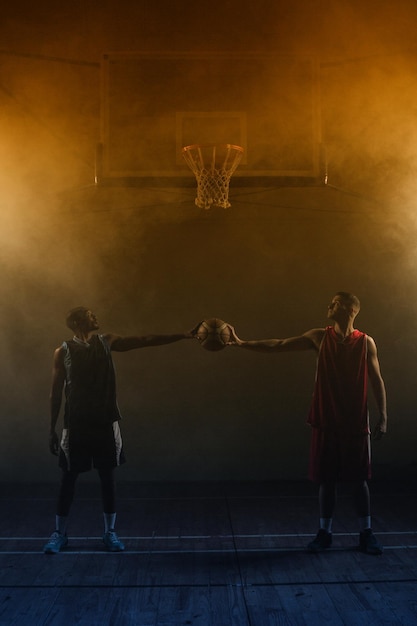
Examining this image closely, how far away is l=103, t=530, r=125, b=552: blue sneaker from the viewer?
12.6 ft

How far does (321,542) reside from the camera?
12.6 feet

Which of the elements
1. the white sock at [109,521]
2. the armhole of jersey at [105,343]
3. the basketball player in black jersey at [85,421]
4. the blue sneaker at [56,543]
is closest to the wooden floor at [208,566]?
the blue sneaker at [56,543]

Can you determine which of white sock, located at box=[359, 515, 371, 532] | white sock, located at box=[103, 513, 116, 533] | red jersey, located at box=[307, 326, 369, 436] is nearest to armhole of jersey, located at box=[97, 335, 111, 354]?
white sock, located at box=[103, 513, 116, 533]

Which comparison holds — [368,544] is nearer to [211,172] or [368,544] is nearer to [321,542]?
[321,542]

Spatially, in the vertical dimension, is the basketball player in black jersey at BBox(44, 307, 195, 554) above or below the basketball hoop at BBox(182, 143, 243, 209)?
below

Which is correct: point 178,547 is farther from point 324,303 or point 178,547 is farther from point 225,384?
point 324,303

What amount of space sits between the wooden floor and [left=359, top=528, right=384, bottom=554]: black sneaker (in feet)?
0.16

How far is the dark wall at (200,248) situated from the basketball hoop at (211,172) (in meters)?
0.55

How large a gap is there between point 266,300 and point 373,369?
6.06 feet

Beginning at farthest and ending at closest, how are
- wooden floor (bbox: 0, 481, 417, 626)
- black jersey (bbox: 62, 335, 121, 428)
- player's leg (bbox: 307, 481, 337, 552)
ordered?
black jersey (bbox: 62, 335, 121, 428) → player's leg (bbox: 307, 481, 337, 552) → wooden floor (bbox: 0, 481, 417, 626)

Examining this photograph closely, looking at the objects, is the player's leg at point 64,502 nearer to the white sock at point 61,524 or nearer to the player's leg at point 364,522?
the white sock at point 61,524

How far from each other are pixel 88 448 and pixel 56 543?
21.7 inches

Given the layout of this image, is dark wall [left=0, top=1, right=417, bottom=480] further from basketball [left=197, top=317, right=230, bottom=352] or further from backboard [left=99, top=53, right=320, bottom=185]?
basketball [left=197, top=317, right=230, bottom=352]

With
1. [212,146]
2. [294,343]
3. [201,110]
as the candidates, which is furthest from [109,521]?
[201,110]
